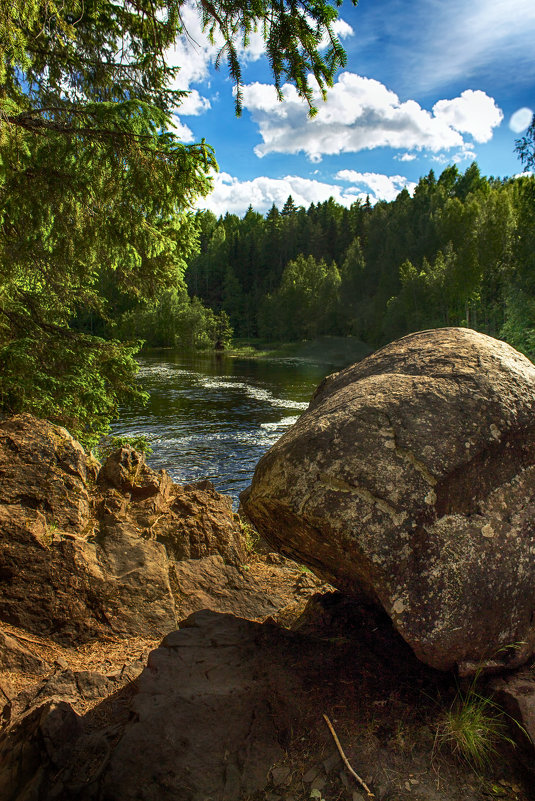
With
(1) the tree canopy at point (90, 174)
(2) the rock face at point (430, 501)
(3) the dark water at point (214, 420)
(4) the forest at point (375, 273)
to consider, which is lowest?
(3) the dark water at point (214, 420)

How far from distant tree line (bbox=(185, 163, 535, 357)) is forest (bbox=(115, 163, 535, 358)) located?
0.53 ft

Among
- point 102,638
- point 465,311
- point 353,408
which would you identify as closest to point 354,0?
point 353,408

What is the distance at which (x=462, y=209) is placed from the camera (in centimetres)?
5400

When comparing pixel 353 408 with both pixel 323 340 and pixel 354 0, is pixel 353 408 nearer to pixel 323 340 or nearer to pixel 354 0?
pixel 354 0

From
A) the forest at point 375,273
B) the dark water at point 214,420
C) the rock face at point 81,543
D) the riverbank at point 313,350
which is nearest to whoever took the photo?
the rock face at point 81,543

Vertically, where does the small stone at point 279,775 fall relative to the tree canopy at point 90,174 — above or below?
below

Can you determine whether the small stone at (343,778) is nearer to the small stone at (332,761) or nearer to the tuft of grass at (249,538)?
the small stone at (332,761)

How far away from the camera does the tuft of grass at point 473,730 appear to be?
246 cm

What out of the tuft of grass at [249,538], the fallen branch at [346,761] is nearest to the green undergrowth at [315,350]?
the tuft of grass at [249,538]

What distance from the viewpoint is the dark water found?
1397 centimetres

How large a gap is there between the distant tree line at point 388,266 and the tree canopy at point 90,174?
155cm

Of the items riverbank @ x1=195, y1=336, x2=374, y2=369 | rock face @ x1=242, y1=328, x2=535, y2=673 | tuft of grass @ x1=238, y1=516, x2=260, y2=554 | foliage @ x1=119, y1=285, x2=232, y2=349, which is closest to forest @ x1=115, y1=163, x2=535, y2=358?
foliage @ x1=119, y1=285, x2=232, y2=349

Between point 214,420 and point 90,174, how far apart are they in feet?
51.5

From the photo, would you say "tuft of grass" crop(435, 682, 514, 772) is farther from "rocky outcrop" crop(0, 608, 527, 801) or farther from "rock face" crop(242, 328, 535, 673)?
"rock face" crop(242, 328, 535, 673)
